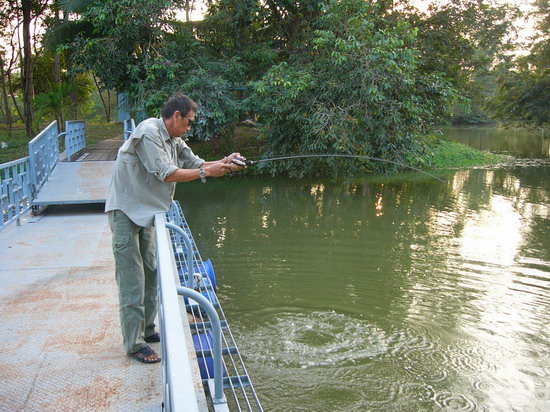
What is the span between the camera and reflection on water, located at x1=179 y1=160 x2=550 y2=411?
453 centimetres

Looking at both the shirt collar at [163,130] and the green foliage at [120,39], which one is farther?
the green foliage at [120,39]

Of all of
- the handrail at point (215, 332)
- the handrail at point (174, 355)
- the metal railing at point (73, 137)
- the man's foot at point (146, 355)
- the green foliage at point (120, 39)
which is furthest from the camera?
the green foliage at point (120, 39)

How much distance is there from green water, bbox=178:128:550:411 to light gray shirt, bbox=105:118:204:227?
213 centimetres

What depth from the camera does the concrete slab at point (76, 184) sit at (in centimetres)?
763

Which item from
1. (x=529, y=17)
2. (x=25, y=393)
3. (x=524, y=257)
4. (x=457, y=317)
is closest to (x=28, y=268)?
(x=25, y=393)

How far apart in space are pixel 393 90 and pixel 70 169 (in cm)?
724

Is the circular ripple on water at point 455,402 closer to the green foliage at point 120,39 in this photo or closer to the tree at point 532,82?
the green foliage at point 120,39

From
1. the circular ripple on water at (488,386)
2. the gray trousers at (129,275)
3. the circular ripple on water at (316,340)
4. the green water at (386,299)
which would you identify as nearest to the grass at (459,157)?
the green water at (386,299)

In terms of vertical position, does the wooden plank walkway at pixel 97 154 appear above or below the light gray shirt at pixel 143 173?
A: below

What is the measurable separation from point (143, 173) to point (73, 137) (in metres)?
9.51

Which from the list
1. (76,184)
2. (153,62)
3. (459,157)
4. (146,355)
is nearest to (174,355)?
(146,355)

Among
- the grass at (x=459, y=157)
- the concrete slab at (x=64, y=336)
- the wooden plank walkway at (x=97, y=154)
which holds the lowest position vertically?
the grass at (x=459, y=157)

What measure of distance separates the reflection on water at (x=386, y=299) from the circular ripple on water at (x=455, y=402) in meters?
0.01

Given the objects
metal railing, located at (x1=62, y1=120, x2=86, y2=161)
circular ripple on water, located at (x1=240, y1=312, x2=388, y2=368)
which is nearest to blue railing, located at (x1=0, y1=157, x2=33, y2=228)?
metal railing, located at (x1=62, y1=120, x2=86, y2=161)
